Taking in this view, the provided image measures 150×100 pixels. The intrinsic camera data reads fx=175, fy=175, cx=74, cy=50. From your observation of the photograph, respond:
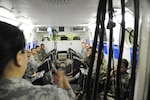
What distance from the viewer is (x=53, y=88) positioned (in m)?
0.73

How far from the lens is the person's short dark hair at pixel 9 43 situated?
65 cm

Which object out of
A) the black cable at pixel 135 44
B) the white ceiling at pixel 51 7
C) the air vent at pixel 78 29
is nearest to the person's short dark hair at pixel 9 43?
the black cable at pixel 135 44

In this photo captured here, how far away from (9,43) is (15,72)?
126 mm

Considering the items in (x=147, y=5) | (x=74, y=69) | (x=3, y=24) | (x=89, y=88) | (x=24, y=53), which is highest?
(x=147, y=5)

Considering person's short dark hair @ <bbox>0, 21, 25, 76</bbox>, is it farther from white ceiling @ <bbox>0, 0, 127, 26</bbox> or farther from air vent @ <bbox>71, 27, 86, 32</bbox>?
air vent @ <bbox>71, 27, 86, 32</bbox>

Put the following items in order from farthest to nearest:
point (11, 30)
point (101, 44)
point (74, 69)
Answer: point (74, 69)
point (101, 44)
point (11, 30)

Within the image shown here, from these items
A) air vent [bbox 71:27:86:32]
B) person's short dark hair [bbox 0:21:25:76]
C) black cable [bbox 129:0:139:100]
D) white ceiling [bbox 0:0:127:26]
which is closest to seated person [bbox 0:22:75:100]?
person's short dark hair [bbox 0:21:25:76]

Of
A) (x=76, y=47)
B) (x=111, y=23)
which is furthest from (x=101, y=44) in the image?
(x=76, y=47)

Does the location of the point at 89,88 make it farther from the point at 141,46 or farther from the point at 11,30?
the point at 11,30

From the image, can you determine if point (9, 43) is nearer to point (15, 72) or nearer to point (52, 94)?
point (15, 72)

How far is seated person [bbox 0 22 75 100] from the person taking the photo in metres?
0.65

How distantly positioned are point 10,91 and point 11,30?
236 mm

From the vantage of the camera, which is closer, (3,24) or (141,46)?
(3,24)

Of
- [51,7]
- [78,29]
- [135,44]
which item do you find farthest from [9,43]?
[78,29]
